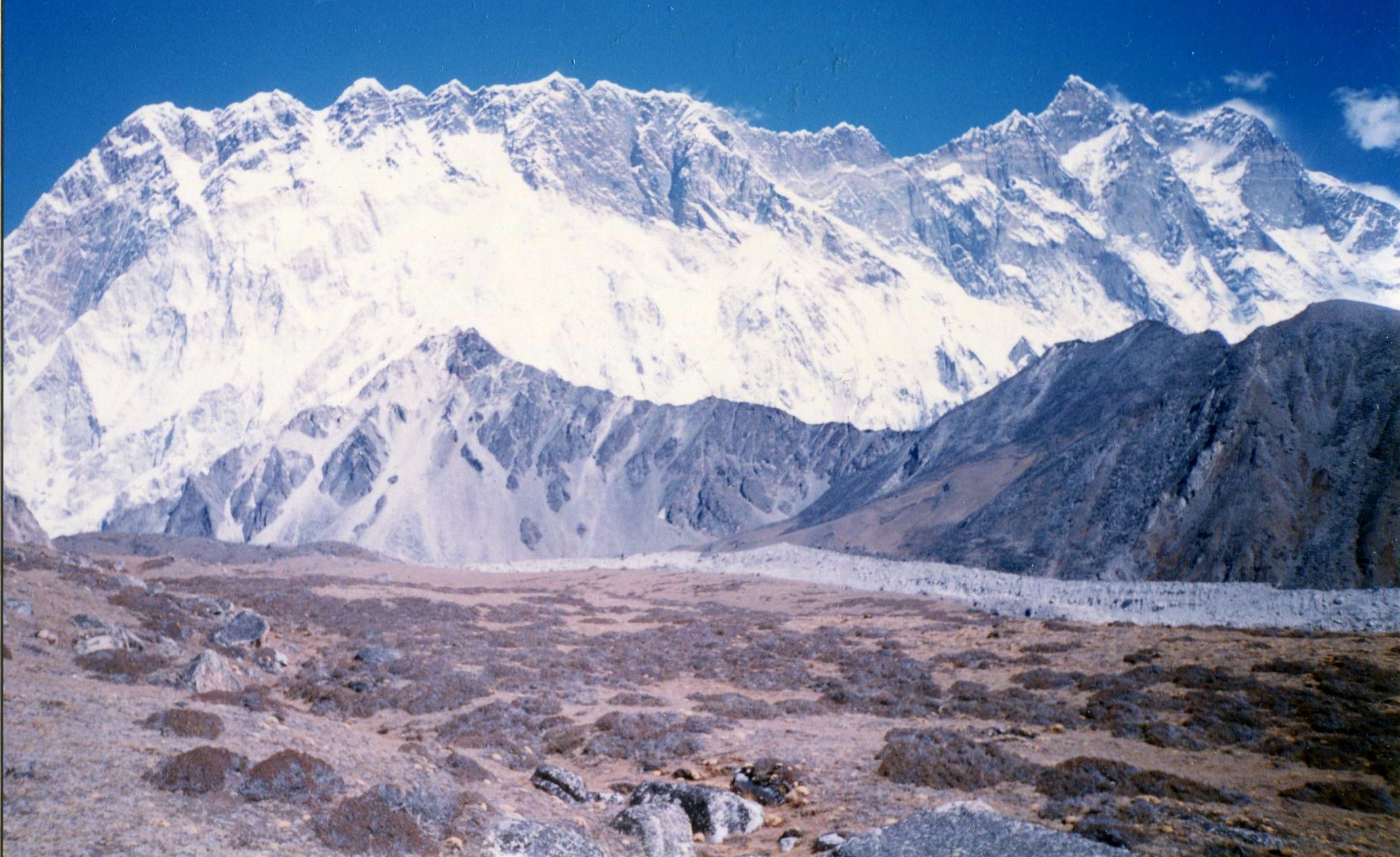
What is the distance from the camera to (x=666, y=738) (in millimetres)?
21484

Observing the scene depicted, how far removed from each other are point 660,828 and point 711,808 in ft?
3.91

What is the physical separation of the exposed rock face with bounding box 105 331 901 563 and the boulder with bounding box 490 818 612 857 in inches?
4995

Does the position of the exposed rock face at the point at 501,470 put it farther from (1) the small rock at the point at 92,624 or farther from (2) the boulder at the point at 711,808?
(2) the boulder at the point at 711,808

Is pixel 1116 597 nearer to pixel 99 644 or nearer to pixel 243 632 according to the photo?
pixel 243 632

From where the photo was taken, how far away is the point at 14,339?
19625 centimetres

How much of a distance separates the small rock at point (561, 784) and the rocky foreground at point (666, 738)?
0.18 feet

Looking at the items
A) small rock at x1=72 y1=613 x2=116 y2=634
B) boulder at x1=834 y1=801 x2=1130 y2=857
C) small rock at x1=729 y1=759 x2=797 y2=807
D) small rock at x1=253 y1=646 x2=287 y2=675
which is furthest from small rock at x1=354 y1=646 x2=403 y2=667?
boulder at x1=834 y1=801 x2=1130 y2=857

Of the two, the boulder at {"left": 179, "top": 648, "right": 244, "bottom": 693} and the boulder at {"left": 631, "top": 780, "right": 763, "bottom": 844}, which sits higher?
the boulder at {"left": 179, "top": 648, "right": 244, "bottom": 693}

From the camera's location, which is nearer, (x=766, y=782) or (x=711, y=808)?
(x=711, y=808)

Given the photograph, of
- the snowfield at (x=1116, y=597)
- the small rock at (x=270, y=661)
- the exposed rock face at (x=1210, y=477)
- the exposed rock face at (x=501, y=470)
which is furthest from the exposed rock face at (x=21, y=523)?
the exposed rock face at (x=501, y=470)

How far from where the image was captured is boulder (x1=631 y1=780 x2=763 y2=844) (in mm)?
15594

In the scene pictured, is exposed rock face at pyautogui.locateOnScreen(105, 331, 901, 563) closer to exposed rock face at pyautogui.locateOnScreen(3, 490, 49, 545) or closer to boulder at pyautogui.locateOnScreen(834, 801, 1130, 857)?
exposed rock face at pyautogui.locateOnScreen(3, 490, 49, 545)

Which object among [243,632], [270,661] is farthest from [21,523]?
[270,661]

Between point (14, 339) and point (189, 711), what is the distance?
765 feet
